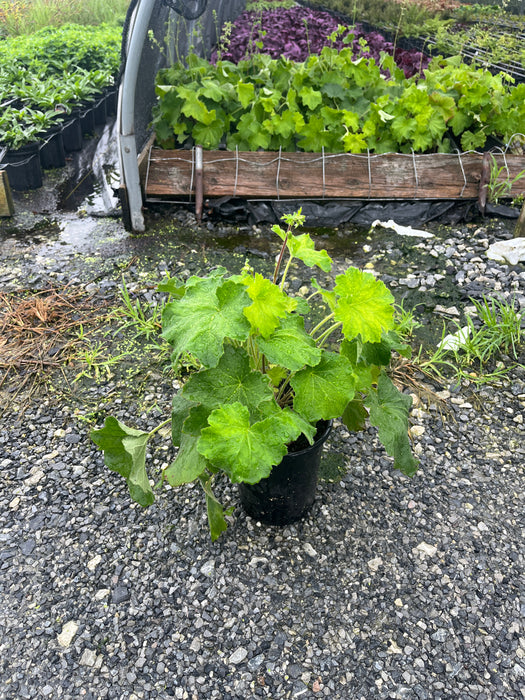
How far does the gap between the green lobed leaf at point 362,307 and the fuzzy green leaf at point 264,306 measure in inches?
6.8

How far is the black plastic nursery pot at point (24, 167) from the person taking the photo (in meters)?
4.62

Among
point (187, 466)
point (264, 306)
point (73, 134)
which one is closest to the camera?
point (264, 306)

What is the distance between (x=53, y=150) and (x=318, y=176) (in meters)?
2.80

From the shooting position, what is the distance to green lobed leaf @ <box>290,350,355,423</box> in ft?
5.09

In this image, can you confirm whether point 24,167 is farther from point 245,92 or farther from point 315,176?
point 315,176

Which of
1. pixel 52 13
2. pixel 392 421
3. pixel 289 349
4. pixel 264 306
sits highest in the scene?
pixel 52 13

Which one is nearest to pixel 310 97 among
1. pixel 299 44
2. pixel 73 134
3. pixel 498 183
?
pixel 498 183

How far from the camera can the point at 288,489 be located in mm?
1890

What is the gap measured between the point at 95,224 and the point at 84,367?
192 centimetres

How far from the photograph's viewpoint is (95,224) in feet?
14.1

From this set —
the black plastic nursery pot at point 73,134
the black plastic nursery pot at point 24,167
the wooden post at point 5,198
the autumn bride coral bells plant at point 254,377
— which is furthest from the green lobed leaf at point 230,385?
the black plastic nursery pot at point 73,134

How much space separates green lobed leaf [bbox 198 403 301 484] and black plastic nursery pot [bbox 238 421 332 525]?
0.35 meters

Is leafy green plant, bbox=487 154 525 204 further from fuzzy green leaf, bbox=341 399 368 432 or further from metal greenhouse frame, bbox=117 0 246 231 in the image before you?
fuzzy green leaf, bbox=341 399 368 432

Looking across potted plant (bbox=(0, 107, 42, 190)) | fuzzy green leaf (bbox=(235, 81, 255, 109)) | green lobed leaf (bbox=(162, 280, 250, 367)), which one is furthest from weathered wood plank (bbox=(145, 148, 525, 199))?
green lobed leaf (bbox=(162, 280, 250, 367))
